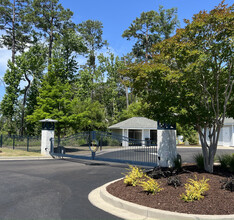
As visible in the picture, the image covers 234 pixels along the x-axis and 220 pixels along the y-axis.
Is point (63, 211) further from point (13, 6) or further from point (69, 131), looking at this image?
point (13, 6)

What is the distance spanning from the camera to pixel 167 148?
9.51 meters

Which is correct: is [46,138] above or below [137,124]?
below

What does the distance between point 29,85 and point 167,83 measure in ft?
98.5

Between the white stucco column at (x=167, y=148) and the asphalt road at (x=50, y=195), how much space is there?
6.92 ft

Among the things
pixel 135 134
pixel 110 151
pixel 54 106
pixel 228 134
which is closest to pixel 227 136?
pixel 228 134

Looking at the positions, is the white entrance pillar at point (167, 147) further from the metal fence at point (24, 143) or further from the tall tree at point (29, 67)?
the tall tree at point (29, 67)

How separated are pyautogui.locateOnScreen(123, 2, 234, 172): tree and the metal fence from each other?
547 inches

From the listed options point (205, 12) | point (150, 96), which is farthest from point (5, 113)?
point (205, 12)

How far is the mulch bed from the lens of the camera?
5066mm

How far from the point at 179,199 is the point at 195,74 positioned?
4220mm

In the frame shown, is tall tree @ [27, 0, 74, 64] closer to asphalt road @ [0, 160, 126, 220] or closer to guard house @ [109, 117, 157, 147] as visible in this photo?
guard house @ [109, 117, 157, 147]

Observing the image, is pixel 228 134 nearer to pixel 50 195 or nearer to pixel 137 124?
pixel 137 124

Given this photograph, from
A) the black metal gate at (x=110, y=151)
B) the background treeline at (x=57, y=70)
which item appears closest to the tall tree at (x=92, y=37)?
the background treeline at (x=57, y=70)

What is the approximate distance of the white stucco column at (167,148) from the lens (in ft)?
31.0
